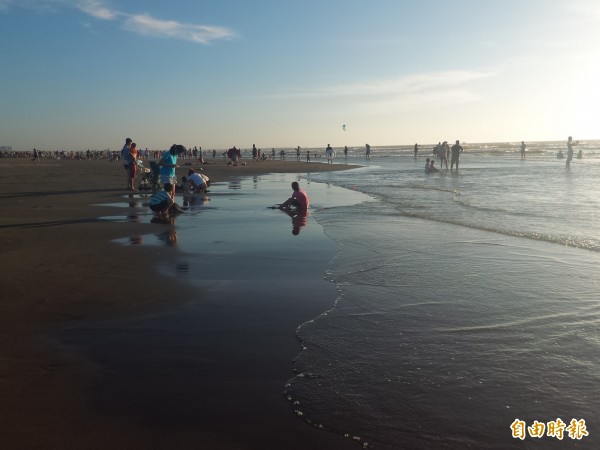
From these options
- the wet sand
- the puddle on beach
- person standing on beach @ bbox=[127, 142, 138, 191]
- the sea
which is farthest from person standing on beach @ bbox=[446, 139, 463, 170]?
the wet sand

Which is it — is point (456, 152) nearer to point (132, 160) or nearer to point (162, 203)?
point (132, 160)

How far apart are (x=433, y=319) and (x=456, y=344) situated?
2.36 feet

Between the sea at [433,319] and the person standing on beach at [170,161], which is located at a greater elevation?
the person standing on beach at [170,161]

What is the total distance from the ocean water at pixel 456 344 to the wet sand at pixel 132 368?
33 cm

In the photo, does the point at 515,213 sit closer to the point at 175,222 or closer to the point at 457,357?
the point at 175,222

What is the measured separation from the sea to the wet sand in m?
Answer: 0.25

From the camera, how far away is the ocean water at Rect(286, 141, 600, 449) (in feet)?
11.2

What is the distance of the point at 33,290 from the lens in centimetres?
636

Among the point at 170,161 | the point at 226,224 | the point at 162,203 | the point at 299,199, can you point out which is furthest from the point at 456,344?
the point at 170,161

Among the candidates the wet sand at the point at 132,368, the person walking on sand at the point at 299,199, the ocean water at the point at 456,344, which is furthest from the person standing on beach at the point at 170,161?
the wet sand at the point at 132,368

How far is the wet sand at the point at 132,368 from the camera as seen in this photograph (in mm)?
3193

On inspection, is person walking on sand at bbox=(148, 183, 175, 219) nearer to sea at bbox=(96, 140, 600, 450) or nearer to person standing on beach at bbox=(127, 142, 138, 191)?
sea at bbox=(96, 140, 600, 450)

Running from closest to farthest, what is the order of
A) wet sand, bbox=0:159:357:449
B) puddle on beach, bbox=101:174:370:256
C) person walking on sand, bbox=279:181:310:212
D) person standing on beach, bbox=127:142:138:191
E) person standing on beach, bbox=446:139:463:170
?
1. wet sand, bbox=0:159:357:449
2. puddle on beach, bbox=101:174:370:256
3. person walking on sand, bbox=279:181:310:212
4. person standing on beach, bbox=127:142:138:191
5. person standing on beach, bbox=446:139:463:170

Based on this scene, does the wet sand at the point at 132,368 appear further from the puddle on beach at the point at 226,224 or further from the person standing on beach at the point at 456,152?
the person standing on beach at the point at 456,152
